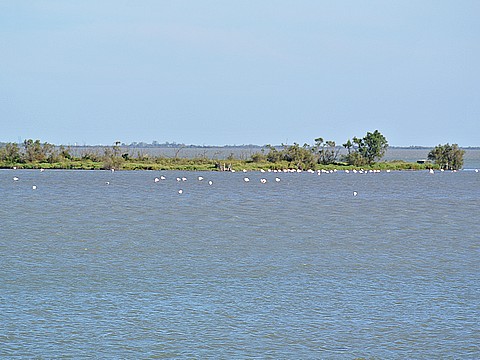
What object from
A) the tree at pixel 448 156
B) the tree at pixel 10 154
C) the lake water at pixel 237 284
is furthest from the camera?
the tree at pixel 448 156

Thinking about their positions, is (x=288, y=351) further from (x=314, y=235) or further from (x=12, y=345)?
(x=314, y=235)

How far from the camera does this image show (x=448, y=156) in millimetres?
103500

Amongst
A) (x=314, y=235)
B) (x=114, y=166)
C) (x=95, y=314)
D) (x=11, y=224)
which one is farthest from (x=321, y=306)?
(x=114, y=166)

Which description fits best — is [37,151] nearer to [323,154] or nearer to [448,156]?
[323,154]

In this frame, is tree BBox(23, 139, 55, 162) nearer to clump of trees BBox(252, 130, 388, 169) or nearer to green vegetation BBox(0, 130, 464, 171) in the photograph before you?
green vegetation BBox(0, 130, 464, 171)

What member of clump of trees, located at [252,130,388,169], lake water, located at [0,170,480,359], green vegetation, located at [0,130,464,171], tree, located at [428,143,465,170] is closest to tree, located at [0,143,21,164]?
green vegetation, located at [0,130,464,171]

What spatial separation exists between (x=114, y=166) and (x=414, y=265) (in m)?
68.8

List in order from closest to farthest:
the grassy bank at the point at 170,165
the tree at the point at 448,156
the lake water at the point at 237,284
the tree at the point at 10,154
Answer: the lake water at the point at 237,284 → the grassy bank at the point at 170,165 → the tree at the point at 10,154 → the tree at the point at 448,156

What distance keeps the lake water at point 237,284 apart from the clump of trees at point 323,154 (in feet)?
169

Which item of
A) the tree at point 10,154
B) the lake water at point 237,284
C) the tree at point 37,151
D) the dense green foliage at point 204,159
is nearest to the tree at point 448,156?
the dense green foliage at point 204,159

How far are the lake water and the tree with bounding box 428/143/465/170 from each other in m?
63.4

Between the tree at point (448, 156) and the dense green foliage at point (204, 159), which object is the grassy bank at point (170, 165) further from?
the tree at point (448, 156)

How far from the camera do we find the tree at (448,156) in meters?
103

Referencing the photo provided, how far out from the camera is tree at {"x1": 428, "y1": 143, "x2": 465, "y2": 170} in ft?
338
